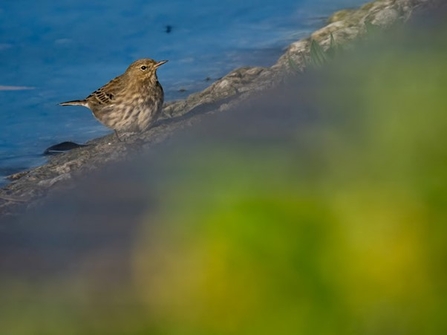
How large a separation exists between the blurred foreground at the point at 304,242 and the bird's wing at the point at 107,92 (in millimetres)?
5268

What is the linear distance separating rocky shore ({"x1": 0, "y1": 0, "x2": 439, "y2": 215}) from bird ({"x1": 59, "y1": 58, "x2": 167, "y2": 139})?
123 mm

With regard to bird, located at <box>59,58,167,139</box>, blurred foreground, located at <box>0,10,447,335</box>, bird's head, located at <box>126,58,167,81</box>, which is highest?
bird's head, located at <box>126,58,167,81</box>

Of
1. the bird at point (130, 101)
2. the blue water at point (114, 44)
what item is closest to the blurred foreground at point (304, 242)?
the bird at point (130, 101)

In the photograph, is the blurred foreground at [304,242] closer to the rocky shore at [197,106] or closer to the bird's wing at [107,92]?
the rocky shore at [197,106]

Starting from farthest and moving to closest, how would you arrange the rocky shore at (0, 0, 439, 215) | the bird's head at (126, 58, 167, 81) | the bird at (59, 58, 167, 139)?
the bird's head at (126, 58, 167, 81) < the bird at (59, 58, 167, 139) < the rocky shore at (0, 0, 439, 215)

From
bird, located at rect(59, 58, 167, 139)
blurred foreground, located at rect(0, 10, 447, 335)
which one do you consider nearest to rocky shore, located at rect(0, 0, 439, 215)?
bird, located at rect(59, 58, 167, 139)

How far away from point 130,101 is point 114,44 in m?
1.10

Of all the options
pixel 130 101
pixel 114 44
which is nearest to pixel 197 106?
pixel 130 101

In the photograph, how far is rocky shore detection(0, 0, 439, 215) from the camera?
583cm

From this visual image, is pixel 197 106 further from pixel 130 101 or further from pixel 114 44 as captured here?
pixel 114 44

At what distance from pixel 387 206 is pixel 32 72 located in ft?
22.5

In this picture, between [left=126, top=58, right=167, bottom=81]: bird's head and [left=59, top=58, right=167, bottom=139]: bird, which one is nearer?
[left=59, top=58, right=167, bottom=139]: bird

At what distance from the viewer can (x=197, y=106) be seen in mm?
7637

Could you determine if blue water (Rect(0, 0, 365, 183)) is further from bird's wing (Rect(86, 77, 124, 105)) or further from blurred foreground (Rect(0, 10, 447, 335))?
blurred foreground (Rect(0, 10, 447, 335))
